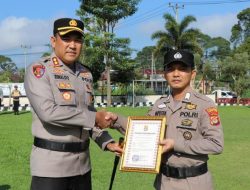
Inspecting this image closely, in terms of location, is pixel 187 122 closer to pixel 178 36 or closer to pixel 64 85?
pixel 64 85

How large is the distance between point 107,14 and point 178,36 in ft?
24.9

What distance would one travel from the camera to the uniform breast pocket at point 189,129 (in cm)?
329

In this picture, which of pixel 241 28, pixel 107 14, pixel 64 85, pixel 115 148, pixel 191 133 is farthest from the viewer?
pixel 241 28

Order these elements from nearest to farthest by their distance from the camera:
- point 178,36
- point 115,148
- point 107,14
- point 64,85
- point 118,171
A: point 64,85 → point 115,148 → point 118,171 → point 107,14 → point 178,36

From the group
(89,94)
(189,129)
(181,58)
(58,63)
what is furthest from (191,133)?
(58,63)

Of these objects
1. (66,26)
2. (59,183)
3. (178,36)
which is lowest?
(59,183)

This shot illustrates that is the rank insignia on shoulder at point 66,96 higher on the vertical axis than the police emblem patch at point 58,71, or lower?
lower

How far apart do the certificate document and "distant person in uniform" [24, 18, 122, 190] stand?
227 mm

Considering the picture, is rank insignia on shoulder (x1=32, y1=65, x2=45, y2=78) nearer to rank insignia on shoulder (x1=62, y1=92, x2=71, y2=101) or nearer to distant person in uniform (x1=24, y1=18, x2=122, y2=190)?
distant person in uniform (x1=24, y1=18, x2=122, y2=190)

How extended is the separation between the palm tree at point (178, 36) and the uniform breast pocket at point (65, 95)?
3474 cm

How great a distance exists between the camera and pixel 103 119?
3502 mm

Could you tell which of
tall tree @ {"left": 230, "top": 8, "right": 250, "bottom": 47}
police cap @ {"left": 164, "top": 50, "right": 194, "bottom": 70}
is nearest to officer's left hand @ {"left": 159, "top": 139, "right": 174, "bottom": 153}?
police cap @ {"left": 164, "top": 50, "right": 194, "bottom": 70}

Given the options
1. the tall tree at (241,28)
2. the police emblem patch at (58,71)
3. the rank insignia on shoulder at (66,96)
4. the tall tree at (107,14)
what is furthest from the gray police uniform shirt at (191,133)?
the tall tree at (241,28)

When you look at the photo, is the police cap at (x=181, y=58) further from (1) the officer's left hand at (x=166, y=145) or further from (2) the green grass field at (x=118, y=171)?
(2) the green grass field at (x=118, y=171)
